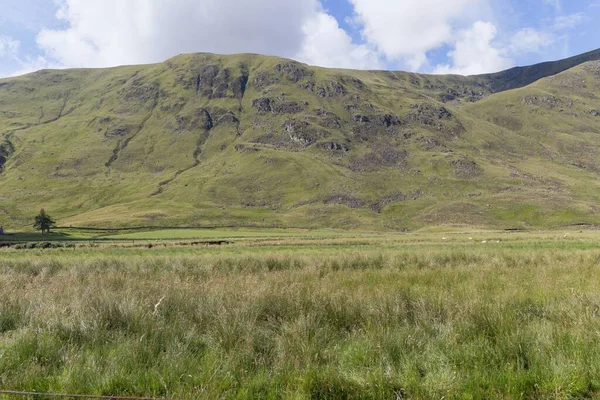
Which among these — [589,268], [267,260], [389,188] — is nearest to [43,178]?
[389,188]

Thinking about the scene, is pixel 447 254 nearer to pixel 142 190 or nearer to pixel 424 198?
pixel 424 198

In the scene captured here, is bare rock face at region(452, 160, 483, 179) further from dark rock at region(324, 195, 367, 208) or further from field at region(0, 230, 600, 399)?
field at region(0, 230, 600, 399)

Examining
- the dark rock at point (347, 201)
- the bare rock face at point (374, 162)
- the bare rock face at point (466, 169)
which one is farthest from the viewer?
the bare rock face at point (374, 162)

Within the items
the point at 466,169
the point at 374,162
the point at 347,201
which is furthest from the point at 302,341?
the point at 374,162

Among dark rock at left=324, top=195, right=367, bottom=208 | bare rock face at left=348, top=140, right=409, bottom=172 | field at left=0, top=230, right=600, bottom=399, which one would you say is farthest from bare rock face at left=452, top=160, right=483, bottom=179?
field at left=0, top=230, right=600, bottom=399

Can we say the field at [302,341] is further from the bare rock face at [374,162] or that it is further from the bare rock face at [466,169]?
the bare rock face at [374,162]

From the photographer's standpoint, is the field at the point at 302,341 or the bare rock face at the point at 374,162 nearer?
the field at the point at 302,341

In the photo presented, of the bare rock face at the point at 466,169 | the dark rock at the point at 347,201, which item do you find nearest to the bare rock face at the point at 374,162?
the bare rock face at the point at 466,169

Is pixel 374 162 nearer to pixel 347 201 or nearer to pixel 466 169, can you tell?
pixel 466 169

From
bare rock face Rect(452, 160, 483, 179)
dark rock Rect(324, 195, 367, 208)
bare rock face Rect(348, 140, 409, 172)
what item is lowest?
dark rock Rect(324, 195, 367, 208)

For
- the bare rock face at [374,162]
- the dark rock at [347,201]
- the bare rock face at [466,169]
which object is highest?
the bare rock face at [374,162]

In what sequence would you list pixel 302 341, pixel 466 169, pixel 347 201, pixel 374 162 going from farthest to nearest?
pixel 374 162, pixel 466 169, pixel 347 201, pixel 302 341

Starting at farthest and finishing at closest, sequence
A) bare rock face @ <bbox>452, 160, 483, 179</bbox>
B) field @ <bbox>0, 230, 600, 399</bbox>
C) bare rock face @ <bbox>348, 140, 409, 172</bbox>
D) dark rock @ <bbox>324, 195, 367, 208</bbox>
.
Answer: bare rock face @ <bbox>348, 140, 409, 172</bbox> → bare rock face @ <bbox>452, 160, 483, 179</bbox> → dark rock @ <bbox>324, 195, 367, 208</bbox> → field @ <bbox>0, 230, 600, 399</bbox>

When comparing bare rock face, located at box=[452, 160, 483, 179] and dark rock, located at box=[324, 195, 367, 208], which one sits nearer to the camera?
dark rock, located at box=[324, 195, 367, 208]
